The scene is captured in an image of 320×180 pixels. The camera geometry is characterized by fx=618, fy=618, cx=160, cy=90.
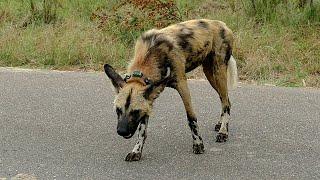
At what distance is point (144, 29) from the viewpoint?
359 inches

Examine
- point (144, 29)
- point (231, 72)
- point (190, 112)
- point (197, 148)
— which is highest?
point (190, 112)

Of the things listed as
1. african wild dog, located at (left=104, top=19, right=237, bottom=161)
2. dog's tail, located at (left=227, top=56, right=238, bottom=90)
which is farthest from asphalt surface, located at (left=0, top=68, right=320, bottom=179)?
dog's tail, located at (left=227, top=56, right=238, bottom=90)

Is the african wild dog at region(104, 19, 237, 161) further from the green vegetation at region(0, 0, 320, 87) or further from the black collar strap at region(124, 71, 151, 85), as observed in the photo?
the green vegetation at region(0, 0, 320, 87)

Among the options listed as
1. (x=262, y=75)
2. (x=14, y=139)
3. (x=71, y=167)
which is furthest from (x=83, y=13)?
(x=71, y=167)

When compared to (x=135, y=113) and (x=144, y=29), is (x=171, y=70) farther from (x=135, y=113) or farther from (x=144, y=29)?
(x=144, y=29)

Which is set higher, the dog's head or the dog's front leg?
the dog's head

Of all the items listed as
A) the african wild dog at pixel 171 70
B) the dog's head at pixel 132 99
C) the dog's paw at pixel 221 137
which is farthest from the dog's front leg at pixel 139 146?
the dog's paw at pixel 221 137

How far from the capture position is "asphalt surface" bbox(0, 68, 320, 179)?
191 inches

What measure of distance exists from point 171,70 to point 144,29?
4133mm

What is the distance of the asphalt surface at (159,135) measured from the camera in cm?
485

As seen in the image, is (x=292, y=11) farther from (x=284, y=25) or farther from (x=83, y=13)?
(x=83, y=13)

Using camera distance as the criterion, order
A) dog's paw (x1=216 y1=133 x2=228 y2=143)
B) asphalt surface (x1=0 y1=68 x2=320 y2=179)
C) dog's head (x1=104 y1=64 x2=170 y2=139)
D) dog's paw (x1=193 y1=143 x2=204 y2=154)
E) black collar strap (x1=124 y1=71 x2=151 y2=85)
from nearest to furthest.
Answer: dog's head (x1=104 y1=64 x2=170 y2=139)
black collar strap (x1=124 y1=71 x2=151 y2=85)
asphalt surface (x1=0 y1=68 x2=320 y2=179)
dog's paw (x1=193 y1=143 x2=204 y2=154)
dog's paw (x1=216 y1=133 x2=228 y2=143)

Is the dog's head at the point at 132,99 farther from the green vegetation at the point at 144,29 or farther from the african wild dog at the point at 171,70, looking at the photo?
the green vegetation at the point at 144,29

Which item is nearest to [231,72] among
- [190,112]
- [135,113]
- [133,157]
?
[190,112]
